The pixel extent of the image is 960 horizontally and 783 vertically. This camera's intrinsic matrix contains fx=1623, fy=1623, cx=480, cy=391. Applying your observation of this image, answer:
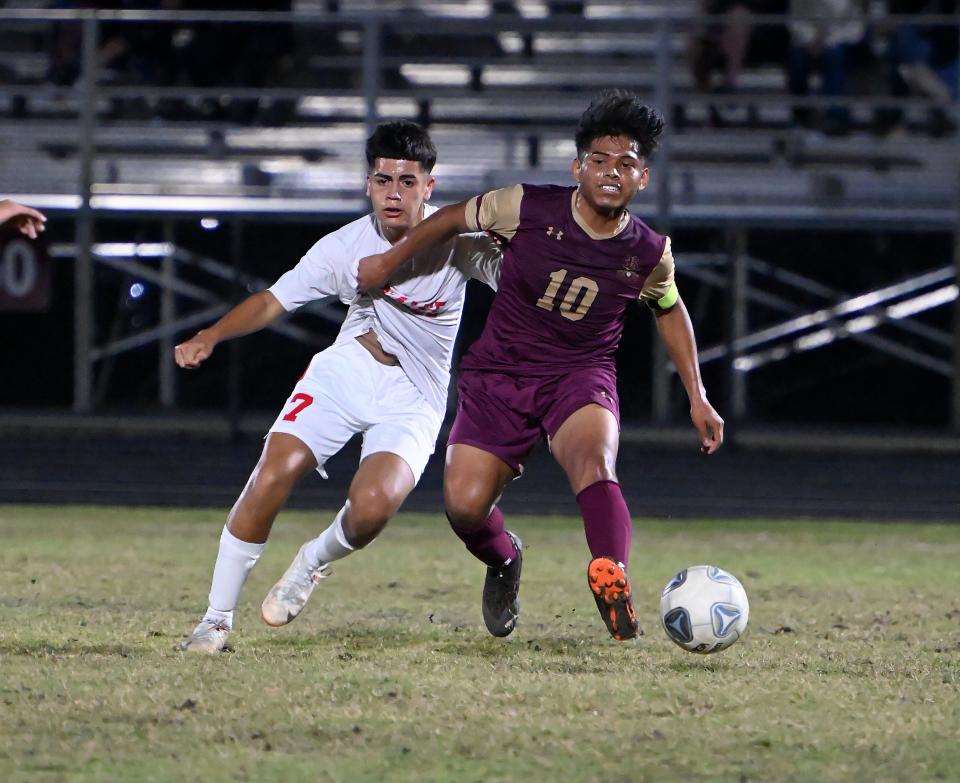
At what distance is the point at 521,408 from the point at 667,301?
2.23 ft

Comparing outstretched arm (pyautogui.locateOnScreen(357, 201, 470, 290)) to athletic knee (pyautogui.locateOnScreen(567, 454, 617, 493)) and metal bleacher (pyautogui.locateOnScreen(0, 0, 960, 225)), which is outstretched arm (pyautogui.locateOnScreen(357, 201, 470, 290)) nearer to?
athletic knee (pyautogui.locateOnScreen(567, 454, 617, 493))

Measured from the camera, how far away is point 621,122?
570 cm

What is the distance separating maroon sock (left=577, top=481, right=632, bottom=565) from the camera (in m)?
5.37

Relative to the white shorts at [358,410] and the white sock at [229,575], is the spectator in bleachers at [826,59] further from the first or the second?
the white sock at [229,575]

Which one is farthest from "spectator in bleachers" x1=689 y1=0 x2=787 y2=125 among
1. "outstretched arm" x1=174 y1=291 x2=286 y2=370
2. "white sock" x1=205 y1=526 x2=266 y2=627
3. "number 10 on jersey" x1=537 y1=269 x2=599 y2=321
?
"white sock" x1=205 y1=526 x2=266 y2=627

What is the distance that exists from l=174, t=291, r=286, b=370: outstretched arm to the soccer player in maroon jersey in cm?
37

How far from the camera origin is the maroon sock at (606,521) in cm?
537

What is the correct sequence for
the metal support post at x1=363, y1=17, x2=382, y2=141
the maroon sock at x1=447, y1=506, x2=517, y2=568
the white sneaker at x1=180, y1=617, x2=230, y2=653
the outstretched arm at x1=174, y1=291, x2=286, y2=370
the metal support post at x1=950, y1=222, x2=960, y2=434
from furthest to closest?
the metal support post at x1=950, y1=222, x2=960, y2=434 → the metal support post at x1=363, y1=17, x2=382, y2=141 → the maroon sock at x1=447, y1=506, x2=517, y2=568 → the outstretched arm at x1=174, y1=291, x2=286, y2=370 → the white sneaker at x1=180, y1=617, x2=230, y2=653

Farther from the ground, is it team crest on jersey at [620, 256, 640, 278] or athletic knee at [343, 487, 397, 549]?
team crest on jersey at [620, 256, 640, 278]

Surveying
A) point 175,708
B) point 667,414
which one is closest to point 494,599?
point 175,708

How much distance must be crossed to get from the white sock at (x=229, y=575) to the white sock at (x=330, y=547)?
0.39 metres

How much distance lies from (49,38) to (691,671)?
13434 millimetres

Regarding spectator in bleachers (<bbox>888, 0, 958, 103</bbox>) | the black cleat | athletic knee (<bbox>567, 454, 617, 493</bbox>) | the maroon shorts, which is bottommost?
the black cleat

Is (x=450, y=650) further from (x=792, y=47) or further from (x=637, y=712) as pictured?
(x=792, y=47)
